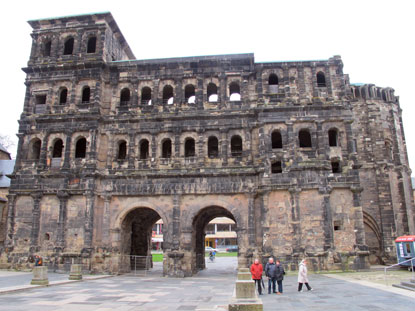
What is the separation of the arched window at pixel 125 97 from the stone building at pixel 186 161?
0.11m

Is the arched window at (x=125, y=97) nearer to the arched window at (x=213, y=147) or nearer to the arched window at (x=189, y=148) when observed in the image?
the arched window at (x=189, y=148)

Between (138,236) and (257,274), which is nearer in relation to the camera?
(257,274)

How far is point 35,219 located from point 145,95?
12.8m

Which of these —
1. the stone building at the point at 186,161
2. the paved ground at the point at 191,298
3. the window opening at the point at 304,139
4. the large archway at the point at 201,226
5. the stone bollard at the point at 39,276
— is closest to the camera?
the paved ground at the point at 191,298

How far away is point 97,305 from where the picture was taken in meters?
12.4

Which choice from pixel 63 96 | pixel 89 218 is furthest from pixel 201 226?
pixel 63 96

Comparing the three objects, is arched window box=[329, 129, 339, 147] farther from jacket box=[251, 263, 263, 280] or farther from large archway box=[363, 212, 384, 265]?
jacket box=[251, 263, 263, 280]

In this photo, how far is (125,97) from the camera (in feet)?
94.8

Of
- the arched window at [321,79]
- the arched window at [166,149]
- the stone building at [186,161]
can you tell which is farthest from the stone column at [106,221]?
the arched window at [321,79]

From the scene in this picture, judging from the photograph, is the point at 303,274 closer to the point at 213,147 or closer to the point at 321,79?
the point at 213,147

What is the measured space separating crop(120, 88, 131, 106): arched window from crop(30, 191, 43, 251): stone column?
9123 millimetres

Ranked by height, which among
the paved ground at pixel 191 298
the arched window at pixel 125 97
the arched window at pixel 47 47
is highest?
the arched window at pixel 47 47

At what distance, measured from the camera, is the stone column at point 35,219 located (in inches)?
992

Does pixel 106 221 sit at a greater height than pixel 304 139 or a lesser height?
lesser
